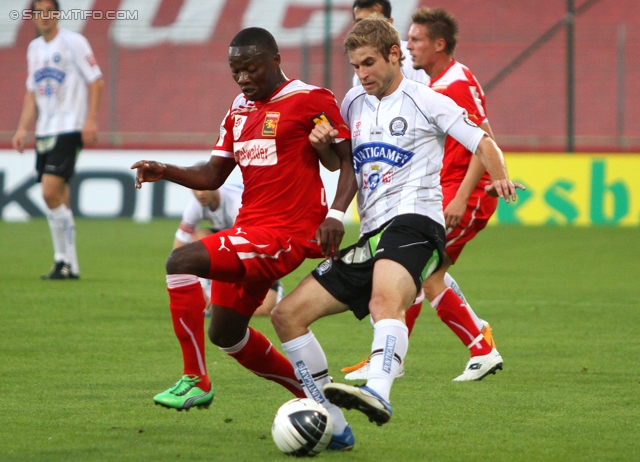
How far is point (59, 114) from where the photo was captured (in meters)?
10.8

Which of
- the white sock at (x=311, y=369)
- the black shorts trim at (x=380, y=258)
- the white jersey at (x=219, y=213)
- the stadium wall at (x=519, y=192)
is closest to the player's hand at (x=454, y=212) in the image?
the black shorts trim at (x=380, y=258)

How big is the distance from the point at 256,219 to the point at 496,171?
112 centimetres

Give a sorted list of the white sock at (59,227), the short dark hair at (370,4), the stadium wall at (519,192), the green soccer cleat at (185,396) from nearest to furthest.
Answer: the green soccer cleat at (185,396) → the short dark hair at (370,4) → the white sock at (59,227) → the stadium wall at (519,192)

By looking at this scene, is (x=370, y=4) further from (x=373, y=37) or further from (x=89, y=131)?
(x=89, y=131)

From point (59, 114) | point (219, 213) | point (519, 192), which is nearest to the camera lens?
point (219, 213)

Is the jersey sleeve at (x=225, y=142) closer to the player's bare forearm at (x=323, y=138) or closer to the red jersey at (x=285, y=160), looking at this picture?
Result: the red jersey at (x=285, y=160)

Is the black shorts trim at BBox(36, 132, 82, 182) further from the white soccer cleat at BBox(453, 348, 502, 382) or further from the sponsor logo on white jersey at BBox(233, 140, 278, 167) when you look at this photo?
the sponsor logo on white jersey at BBox(233, 140, 278, 167)

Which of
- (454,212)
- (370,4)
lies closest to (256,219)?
(454,212)

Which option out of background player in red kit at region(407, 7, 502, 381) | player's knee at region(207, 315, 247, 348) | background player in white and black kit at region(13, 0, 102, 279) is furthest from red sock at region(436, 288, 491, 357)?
background player in white and black kit at region(13, 0, 102, 279)

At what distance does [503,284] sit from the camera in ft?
34.7

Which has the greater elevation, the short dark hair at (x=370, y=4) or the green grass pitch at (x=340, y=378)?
the short dark hair at (x=370, y=4)

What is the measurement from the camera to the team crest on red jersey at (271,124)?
4.95 metres

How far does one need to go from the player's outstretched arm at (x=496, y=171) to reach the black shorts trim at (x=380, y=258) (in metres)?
0.34

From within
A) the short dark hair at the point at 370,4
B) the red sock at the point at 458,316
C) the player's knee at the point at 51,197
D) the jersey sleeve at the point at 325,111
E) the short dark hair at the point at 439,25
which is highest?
the short dark hair at the point at 370,4
